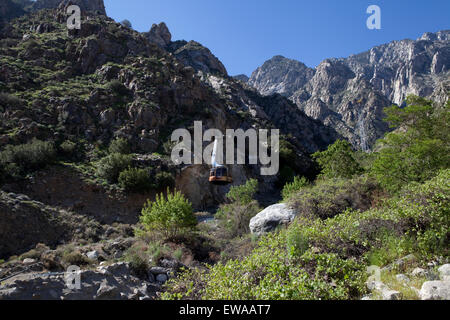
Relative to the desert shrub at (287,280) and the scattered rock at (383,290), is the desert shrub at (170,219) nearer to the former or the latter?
the desert shrub at (287,280)

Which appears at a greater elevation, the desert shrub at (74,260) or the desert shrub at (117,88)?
the desert shrub at (117,88)

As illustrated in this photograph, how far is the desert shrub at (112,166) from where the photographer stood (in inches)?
892

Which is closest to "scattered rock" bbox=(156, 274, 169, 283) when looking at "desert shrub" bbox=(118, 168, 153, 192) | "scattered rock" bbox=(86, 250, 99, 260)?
"scattered rock" bbox=(86, 250, 99, 260)

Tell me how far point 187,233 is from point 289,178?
89.8 ft

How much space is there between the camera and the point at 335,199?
11.7 metres

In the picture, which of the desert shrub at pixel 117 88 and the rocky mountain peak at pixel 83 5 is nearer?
the desert shrub at pixel 117 88

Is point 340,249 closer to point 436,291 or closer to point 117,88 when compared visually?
point 436,291

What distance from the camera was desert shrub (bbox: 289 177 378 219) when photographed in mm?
11195

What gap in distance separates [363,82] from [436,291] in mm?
116227

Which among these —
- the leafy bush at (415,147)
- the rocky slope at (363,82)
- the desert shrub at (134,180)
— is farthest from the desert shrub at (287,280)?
the rocky slope at (363,82)

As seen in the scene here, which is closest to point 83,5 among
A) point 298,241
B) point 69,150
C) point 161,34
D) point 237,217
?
point 161,34

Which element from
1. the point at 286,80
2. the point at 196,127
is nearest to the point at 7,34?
the point at 196,127

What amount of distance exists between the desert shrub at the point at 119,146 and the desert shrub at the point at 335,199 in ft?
59.7

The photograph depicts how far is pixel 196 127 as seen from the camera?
1259 inches
